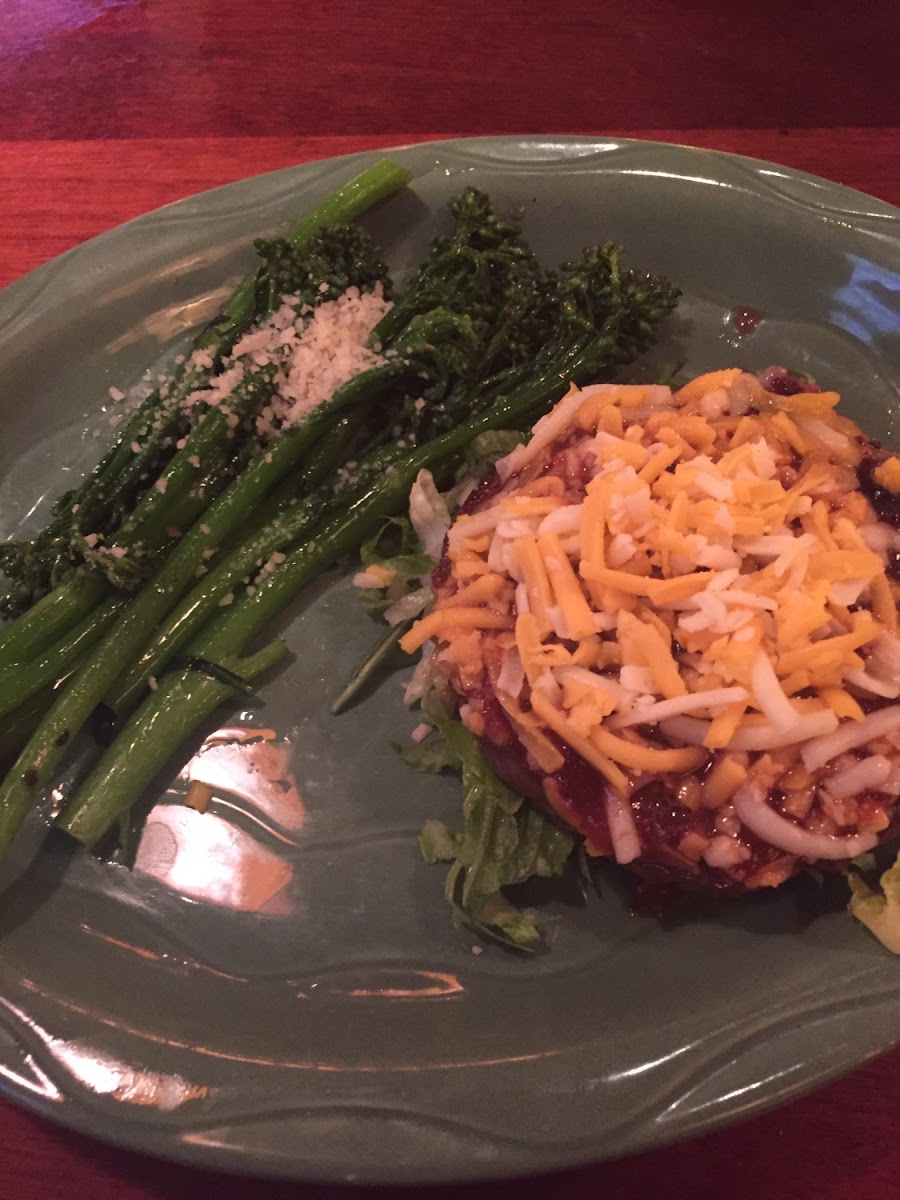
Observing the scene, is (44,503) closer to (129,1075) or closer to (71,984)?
(71,984)

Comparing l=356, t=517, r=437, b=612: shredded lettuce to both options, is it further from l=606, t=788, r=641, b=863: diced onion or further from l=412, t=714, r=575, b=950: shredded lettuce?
l=606, t=788, r=641, b=863: diced onion

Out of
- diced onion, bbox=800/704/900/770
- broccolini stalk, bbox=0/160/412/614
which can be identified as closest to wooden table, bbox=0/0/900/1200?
broccolini stalk, bbox=0/160/412/614

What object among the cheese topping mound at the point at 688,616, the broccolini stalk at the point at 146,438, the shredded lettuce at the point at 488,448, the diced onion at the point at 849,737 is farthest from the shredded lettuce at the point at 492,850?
the broccolini stalk at the point at 146,438

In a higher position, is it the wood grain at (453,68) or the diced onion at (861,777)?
the wood grain at (453,68)

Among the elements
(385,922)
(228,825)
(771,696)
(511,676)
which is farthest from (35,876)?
(771,696)

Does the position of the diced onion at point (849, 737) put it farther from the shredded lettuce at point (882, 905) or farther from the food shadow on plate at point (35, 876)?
the food shadow on plate at point (35, 876)

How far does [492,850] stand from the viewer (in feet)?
7.34

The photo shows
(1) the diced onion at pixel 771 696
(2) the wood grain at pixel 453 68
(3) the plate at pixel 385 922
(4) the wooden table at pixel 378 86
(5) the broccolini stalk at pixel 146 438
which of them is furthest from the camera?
(2) the wood grain at pixel 453 68

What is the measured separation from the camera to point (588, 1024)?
2.09 m

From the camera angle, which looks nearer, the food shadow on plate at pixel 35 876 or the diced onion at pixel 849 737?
the diced onion at pixel 849 737

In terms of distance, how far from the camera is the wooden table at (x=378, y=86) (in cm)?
349

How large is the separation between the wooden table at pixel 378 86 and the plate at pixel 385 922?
0.68 metres

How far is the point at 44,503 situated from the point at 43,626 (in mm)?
618

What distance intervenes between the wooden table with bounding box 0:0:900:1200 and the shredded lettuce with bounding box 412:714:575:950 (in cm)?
284
